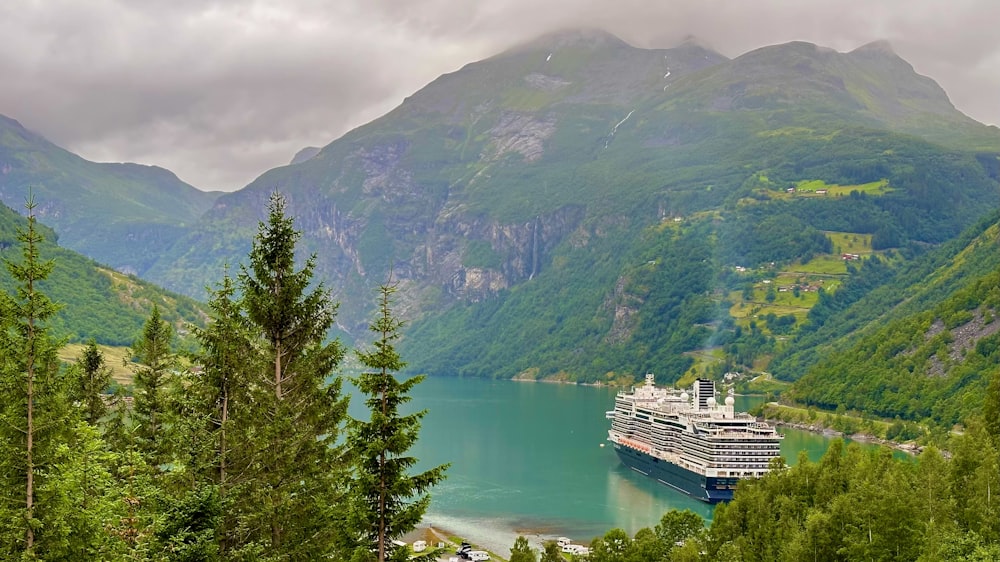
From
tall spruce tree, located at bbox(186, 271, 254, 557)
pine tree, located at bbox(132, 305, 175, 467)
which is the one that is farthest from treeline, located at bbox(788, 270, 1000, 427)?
tall spruce tree, located at bbox(186, 271, 254, 557)

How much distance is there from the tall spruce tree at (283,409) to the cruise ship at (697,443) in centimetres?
7879

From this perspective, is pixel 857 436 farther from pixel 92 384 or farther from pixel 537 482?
pixel 92 384

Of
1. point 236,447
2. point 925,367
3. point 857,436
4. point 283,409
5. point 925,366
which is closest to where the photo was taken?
point 236,447

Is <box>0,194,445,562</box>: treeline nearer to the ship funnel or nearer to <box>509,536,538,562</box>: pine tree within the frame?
<box>509,536,538,562</box>: pine tree

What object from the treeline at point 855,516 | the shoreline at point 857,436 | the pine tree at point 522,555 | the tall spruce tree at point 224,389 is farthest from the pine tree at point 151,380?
the shoreline at point 857,436

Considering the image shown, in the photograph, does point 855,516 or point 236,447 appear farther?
point 855,516

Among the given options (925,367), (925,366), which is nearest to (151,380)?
(925,367)

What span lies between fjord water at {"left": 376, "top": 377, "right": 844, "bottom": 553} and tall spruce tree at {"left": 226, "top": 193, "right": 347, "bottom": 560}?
45.2m

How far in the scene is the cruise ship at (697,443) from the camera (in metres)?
102

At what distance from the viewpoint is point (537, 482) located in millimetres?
112250

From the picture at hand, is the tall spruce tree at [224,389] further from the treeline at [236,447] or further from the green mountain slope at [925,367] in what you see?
the green mountain slope at [925,367]

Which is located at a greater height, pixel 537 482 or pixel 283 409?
pixel 283 409

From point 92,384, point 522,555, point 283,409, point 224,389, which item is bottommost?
point 522,555

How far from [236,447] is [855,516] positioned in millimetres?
32695
